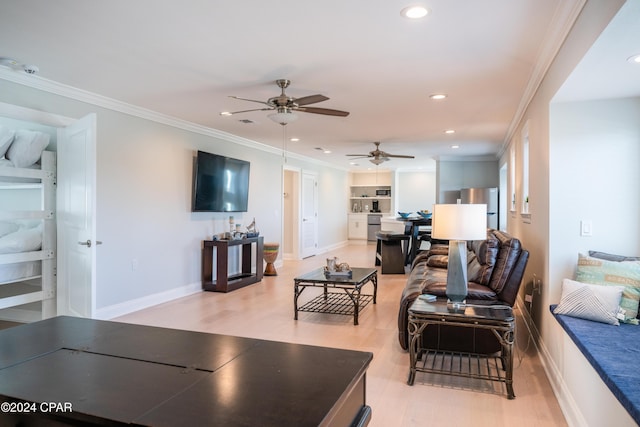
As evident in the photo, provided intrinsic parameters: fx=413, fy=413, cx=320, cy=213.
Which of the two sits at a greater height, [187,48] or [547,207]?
[187,48]

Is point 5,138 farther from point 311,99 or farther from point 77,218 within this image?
point 311,99

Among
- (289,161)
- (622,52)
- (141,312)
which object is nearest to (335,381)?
(622,52)

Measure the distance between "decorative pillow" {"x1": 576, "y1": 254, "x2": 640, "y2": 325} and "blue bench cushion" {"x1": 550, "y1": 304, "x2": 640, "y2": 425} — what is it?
5.1 inches

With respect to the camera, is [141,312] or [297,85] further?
[141,312]

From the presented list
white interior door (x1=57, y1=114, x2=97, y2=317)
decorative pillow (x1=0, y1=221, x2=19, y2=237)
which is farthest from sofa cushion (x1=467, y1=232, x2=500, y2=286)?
decorative pillow (x1=0, y1=221, x2=19, y2=237)

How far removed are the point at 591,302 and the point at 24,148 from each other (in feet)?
15.2

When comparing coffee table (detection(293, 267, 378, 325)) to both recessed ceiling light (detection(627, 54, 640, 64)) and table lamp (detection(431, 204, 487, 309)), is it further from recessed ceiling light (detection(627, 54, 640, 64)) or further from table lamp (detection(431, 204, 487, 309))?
recessed ceiling light (detection(627, 54, 640, 64))

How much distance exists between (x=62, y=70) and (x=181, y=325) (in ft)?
8.72

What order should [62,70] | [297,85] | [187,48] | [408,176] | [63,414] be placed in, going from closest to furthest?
[63,414]
[187,48]
[62,70]
[297,85]
[408,176]

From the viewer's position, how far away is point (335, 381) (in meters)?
1.11

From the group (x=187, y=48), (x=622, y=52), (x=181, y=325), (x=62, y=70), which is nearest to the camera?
(x=622, y=52)

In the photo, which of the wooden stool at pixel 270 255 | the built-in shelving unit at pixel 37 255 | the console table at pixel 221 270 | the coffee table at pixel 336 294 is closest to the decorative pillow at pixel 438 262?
the coffee table at pixel 336 294

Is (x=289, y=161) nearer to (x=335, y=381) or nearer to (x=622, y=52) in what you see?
(x=622, y=52)

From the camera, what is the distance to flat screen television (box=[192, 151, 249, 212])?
19.3 feet
